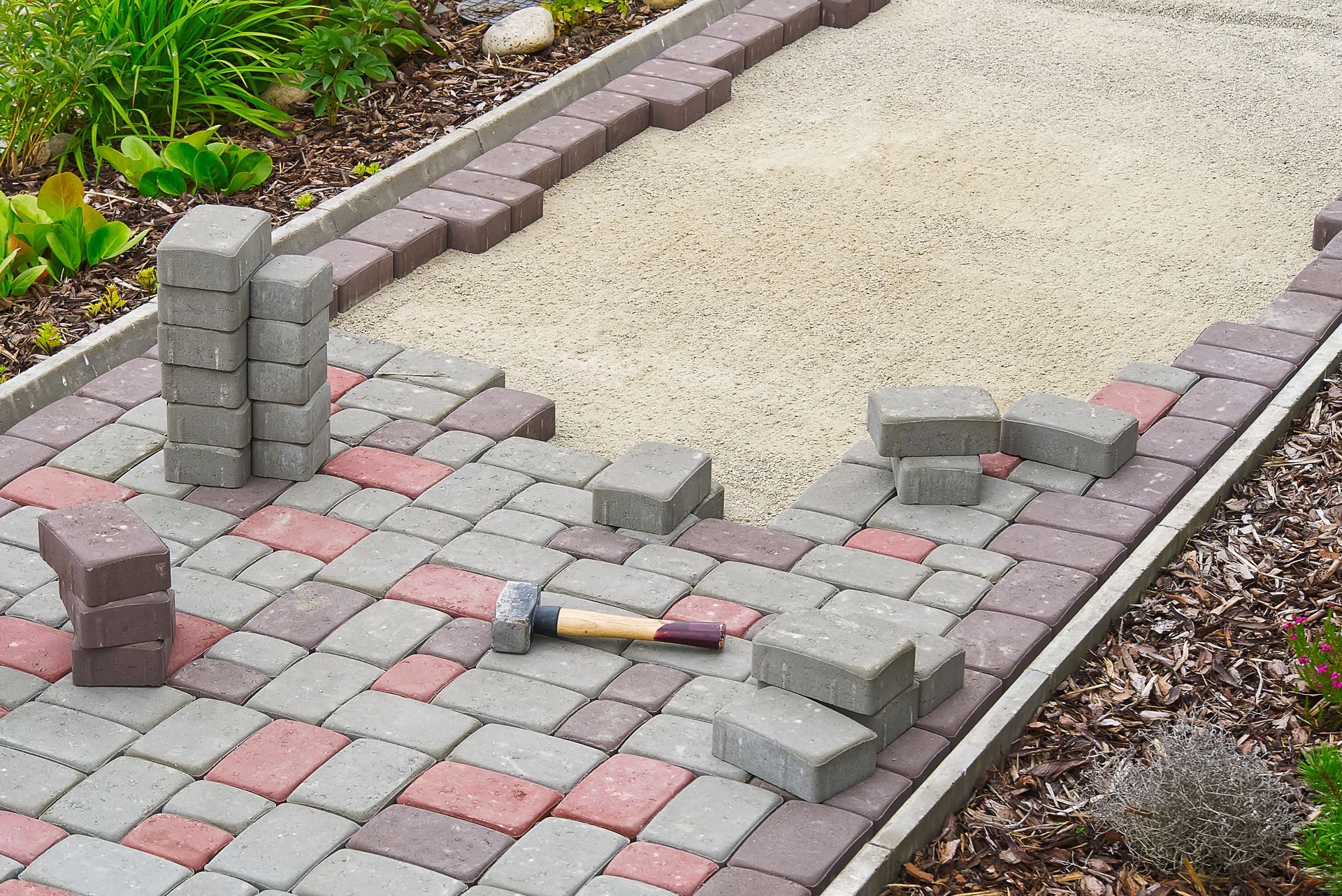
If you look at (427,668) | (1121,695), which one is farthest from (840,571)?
(427,668)

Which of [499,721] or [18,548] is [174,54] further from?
[499,721]

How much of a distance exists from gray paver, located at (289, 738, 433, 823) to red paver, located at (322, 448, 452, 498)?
1396 mm

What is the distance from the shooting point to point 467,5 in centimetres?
1007

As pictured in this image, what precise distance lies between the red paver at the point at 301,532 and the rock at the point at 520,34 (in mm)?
4430

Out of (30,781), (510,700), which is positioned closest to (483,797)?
(510,700)

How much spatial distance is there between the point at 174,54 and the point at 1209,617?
5490 millimetres

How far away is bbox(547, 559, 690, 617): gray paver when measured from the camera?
5352mm

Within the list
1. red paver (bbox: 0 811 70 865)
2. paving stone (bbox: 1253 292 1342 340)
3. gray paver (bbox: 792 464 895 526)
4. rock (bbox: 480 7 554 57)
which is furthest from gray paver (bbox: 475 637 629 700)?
rock (bbox: 480 7 554 57)

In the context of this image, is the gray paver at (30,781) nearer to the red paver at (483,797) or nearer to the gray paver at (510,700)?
the red paver at (483,797)

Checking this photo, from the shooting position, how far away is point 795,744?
177 inches

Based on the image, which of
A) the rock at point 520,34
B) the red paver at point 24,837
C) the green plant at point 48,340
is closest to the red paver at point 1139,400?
the red paver at point 24,837

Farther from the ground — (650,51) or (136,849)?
(650,51)

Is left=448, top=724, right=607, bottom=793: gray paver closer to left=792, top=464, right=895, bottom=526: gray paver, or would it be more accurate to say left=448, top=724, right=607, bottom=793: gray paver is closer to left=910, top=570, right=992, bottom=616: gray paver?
left=910, top=570, right=992, bottom=616: gray paver

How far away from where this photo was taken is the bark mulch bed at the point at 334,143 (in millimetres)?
7105
